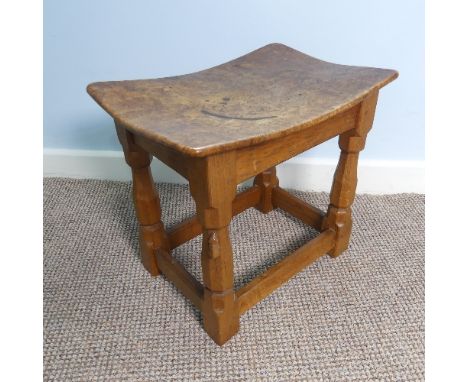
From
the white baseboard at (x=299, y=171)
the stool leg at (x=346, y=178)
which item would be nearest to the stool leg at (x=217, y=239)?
the stool leg at (x=346, y=178)

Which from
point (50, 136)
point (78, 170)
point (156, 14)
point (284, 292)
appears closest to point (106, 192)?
point (78, 170)

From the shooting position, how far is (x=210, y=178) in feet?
1.82

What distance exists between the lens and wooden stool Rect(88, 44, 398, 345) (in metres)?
0.57

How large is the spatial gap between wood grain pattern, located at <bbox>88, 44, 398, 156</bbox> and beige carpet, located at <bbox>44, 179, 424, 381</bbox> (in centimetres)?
39

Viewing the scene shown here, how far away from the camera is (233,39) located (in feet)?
3.30

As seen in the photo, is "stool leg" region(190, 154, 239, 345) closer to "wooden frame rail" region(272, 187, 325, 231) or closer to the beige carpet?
the beige carpet

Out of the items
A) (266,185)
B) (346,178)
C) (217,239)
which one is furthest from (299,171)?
(217,239)

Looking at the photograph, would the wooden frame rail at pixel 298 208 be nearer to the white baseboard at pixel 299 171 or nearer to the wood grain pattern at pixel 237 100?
the white baseboard at pixel 299 171

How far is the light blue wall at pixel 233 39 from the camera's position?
0.96 metres

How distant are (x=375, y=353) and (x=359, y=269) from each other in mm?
213

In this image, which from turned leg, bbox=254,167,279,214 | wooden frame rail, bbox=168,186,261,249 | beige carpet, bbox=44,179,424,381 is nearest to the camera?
beige carpet, bbox=44,179,424,381

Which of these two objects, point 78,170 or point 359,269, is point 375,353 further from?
point 78,170

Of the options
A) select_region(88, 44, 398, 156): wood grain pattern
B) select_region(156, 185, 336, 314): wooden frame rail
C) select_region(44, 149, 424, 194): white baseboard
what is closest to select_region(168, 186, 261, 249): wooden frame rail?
select_region(156, 185, 336, 314): wooden frame rail

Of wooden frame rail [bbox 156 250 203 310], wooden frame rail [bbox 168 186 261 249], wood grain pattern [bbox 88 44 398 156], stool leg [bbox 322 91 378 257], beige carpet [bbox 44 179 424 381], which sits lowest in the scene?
beige carpet [bbox 44 179 424 381]
